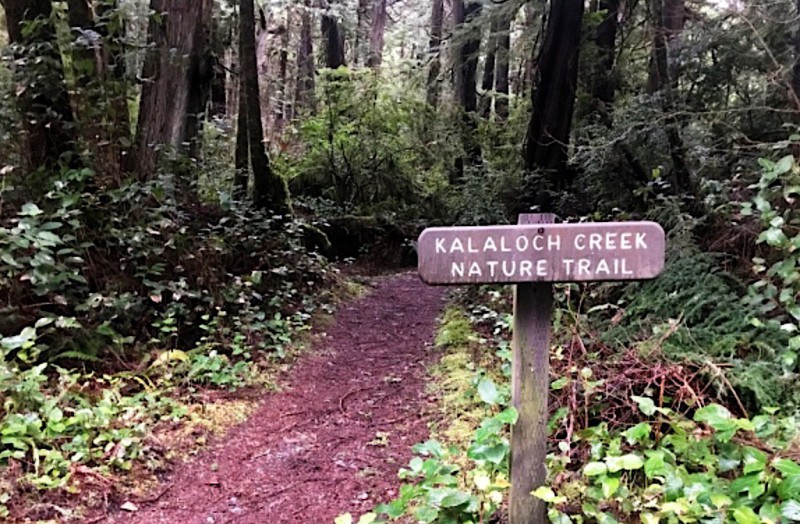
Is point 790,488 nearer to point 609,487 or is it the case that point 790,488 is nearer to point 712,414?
point 712,414

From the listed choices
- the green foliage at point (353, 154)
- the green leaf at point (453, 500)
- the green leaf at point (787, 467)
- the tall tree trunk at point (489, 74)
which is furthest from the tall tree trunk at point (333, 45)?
the green leaf at point (787, 467)

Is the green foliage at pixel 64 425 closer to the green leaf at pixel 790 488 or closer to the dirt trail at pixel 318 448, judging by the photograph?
the dirt trail at pixel 318 448

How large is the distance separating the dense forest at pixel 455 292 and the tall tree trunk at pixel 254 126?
0.11ft

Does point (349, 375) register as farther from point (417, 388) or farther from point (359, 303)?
point (359, 303)

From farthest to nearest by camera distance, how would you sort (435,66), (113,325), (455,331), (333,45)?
1. (435,66)
2. (333,45)
3. (455,331)
4. (113,325)

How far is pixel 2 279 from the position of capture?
4.86 metres

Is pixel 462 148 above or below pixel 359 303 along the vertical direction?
above

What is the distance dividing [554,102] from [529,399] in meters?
8.24

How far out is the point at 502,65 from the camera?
705 inches

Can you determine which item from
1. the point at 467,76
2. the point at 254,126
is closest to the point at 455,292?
the point at 254,126

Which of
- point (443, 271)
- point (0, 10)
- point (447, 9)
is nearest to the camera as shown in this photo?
point (443, 271)

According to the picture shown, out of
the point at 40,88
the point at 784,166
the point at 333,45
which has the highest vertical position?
the point at 333,45

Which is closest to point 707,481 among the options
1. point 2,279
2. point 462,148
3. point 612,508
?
point 612,508

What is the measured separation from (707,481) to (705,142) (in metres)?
5.90
